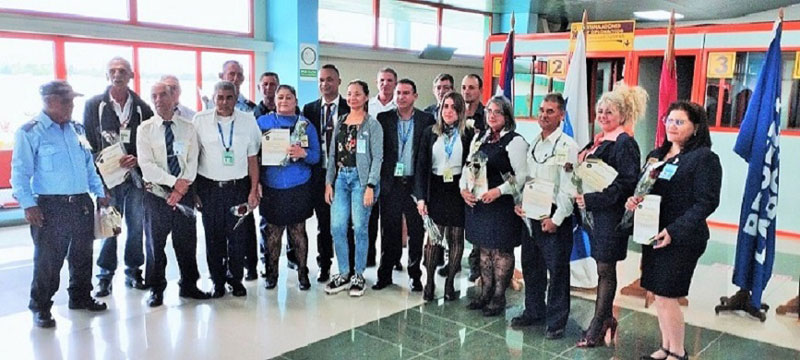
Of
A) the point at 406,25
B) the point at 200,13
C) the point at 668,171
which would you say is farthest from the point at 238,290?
the point at 406,25

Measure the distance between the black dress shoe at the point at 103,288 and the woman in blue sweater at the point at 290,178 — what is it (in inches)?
45.8

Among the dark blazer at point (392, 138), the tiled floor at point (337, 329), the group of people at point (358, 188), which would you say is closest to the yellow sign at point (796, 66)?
the tiled floor at point (337, 329)

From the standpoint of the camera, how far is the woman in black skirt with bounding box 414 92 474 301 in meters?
3.89

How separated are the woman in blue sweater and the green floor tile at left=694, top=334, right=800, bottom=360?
2658 mm

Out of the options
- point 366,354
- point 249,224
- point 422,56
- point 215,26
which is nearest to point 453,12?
point 422,56

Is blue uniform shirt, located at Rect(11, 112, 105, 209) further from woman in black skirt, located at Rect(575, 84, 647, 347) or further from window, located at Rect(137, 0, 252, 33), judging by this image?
window, located at Rect(137, 0, 252, 33)

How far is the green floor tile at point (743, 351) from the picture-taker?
3426 millimetres

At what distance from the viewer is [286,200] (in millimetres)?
4266

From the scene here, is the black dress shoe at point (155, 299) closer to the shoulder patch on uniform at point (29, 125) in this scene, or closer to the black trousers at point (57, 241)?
the black trousers at point (57, 241)

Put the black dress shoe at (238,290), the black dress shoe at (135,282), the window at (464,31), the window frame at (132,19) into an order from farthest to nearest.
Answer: the window at (464,31) → the window frame at (132,19) → the black dress shoe at (135,282) → the black dress shoe at (238,290)

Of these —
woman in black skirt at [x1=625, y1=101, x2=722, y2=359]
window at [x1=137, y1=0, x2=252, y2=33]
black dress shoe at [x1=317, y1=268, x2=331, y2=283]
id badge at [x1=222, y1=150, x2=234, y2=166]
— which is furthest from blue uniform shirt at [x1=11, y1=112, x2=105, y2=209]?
window at [x1=137, y1=0, x2=252, y2=33]

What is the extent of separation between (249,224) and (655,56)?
201 inches

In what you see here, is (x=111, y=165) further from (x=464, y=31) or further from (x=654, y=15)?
(x=654, y=15)

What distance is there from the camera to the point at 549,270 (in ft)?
11.8
